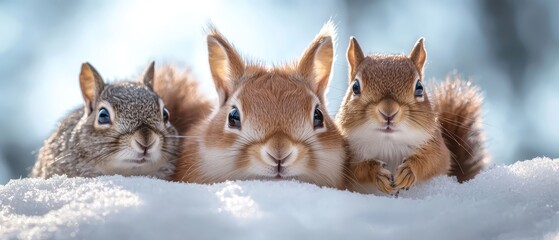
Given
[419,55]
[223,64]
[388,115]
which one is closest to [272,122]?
[388,115]

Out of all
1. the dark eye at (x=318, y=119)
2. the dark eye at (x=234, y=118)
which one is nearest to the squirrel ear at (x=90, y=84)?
the dark eye at (x=234, y=118)

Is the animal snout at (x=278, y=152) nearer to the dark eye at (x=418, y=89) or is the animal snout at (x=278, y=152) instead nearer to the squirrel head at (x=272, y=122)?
the squirrel head at (x=272, y=122)

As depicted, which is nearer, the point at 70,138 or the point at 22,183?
the point at 22,183

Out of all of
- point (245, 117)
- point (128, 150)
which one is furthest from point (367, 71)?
point (128, 150)

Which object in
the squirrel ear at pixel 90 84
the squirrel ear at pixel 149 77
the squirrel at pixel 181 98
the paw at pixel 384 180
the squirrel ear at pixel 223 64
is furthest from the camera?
the squirrel at pixel 181 98

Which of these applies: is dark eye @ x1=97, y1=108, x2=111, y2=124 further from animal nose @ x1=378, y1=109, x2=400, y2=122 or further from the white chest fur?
animal nose @ x1=378, y1=109, x2=400, y2=122

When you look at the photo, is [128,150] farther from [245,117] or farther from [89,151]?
[245,117]
